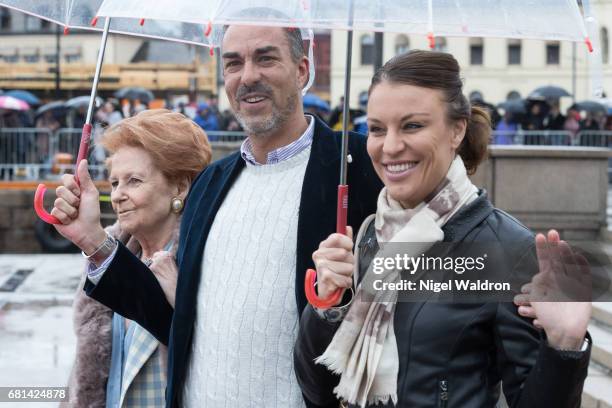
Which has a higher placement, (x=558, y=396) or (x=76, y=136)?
(x=76, y=136)

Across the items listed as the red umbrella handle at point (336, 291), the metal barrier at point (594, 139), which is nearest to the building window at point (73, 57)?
the metal barrier at point (594, 139)

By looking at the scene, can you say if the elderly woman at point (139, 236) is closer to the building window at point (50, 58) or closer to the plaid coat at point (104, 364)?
the plaid coat at point (104, 364)

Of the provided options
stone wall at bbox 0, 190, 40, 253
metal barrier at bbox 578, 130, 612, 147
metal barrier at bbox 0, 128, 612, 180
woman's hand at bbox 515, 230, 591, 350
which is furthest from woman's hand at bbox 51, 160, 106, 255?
metal barrier at bbox 578, 130, 612, 147

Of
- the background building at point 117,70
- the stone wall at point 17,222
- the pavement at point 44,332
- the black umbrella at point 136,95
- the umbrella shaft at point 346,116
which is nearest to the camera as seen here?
the umbrella shaft at point 346,116

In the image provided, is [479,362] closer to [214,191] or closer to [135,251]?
[214,191]

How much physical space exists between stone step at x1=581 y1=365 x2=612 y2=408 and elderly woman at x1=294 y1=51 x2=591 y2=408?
380 centimetres

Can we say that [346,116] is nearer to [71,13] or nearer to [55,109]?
[71,13]

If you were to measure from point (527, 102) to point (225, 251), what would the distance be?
20348mm

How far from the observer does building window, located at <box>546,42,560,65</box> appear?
6506 centimetres

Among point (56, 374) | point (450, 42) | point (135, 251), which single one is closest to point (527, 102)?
point (56, 374)

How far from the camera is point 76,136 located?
57.1 ft

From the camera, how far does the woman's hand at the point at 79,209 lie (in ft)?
9.65

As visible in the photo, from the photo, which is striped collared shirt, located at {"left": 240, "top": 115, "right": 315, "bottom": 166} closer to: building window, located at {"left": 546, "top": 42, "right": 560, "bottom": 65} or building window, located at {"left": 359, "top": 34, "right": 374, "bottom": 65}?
building window, located at {"left": 359, "top": 34, "right": 374, "bottom": 65}

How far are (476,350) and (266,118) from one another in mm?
1094
